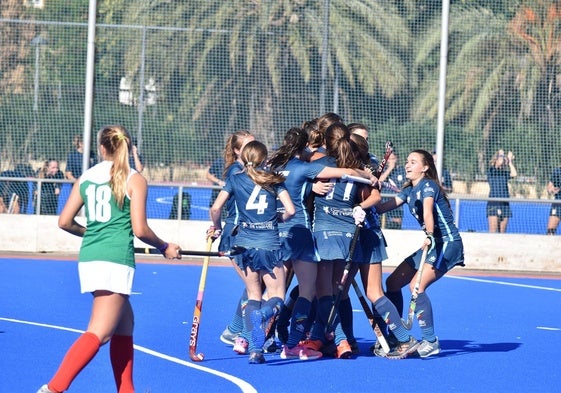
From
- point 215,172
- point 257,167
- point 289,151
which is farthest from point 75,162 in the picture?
point 257,167

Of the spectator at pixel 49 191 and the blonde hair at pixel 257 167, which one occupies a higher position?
the blonde hair at pixel 257 167

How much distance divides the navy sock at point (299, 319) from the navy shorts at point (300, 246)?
379 mm

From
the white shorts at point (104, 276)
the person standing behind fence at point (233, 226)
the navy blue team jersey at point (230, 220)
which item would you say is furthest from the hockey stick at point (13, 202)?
the white shorts at point (104, 276)

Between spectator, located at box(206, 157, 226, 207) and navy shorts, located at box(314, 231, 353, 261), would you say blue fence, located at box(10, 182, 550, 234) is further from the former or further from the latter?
navy shorts, located at box(314, 231, 353, 261)

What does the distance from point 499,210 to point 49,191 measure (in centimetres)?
755

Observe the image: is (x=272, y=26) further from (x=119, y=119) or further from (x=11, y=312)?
(x=11, y=312)

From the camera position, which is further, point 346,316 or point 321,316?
point 346,316

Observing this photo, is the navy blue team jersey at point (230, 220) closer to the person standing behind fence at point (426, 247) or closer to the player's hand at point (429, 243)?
the person standing behind fence at point (426, 247)

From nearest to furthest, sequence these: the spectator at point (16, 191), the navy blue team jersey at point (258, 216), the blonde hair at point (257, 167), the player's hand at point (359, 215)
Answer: the blonde hair at point (257, 167), the navy blue team jersey at point (258, 216), the player's hand at point (359, 215), the spectator at point (16, 191)

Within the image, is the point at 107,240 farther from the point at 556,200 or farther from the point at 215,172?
the point at 556,200

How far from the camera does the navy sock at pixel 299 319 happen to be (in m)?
9.58

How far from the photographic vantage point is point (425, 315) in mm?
9930

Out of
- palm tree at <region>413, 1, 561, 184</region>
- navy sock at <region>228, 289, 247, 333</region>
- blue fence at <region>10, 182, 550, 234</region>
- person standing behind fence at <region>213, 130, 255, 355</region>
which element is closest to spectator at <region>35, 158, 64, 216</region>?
blue fence at <region>10, 182, 550, 234</region>

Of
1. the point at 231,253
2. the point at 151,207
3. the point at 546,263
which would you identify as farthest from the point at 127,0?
the point at 231,253
